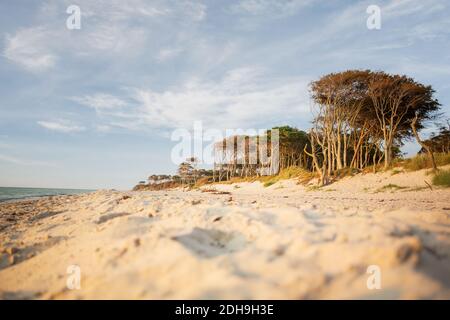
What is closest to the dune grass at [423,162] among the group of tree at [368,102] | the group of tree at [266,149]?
the group of tree at [368,102]

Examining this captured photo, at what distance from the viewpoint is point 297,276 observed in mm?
1544

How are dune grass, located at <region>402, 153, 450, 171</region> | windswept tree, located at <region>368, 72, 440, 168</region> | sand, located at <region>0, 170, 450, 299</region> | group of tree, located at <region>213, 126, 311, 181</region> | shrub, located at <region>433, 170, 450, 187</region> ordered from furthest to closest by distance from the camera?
group of tree, located at <region>213, 126, 311, 181</region>, windswept tree, located at <region>368, 72, 440, 168</region>, dune grass, located at <region>402, 153, 450, 171</region>, shrub, located at <region>433, 170, 450, 187</region>, sand, located at <region>0, 170, 450, 299</region>

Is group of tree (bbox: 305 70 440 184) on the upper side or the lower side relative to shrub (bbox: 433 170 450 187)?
upper

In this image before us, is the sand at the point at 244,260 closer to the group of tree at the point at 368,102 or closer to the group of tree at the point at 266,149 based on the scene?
the group of tree at the point at 368,102

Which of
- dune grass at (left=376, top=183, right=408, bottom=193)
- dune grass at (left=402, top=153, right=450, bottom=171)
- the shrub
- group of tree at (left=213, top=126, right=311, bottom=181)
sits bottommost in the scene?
dune grass at (left=376, top=183, right=408, bottom=193)

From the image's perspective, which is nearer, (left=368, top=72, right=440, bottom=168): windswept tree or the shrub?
the shrub

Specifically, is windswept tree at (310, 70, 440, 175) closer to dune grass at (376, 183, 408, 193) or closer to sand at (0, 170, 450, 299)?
dune grass at (376, 183, 408, 193)

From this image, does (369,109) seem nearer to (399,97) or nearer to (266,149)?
(399,97)

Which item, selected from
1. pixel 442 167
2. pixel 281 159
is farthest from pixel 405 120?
pixel 281 159

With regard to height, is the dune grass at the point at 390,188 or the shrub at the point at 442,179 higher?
the shrub at the point at 442,179

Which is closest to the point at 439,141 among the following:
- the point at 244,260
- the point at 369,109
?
the point at 369,109

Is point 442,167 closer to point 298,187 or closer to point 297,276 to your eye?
point 298,187

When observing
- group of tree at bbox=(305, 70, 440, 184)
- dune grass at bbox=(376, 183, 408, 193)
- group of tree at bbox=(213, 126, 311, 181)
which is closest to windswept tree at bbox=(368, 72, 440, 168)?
group of tree at bbox=(305, 70, 440, 184)

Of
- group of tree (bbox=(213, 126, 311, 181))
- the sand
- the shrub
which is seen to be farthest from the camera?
group of tree (bbox=(213, 126, 311, 181))
